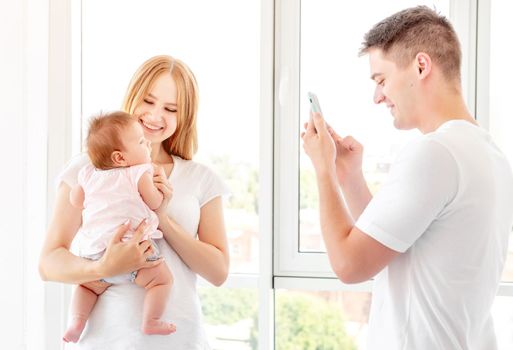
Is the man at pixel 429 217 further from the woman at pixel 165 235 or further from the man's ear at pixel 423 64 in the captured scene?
the woman at pixel 165 235

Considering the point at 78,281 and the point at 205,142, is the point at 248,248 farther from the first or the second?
the point at 78,281

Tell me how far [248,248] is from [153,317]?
0.92m

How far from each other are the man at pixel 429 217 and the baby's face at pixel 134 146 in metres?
0.45

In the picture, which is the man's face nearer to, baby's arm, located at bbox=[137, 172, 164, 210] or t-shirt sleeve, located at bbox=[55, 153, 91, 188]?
baby's arm, located at bbox=[137, 172, 164, 210]

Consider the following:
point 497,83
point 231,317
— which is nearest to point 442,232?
point 497,83

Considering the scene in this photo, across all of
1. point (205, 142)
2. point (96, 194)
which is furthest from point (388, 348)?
point (205, 142)

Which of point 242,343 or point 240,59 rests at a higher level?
point 240,59

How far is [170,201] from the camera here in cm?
161

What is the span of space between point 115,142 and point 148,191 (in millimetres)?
146

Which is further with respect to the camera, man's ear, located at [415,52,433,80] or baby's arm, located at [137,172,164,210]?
baby's arm, located at [137,172,164,210]

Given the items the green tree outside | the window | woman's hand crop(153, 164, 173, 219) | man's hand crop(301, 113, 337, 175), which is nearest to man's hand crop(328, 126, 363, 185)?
man's hand crop(301, 113, 337, 175)

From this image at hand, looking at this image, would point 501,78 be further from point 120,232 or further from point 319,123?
point 120,232

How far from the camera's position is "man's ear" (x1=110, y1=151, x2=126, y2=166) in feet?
4.96

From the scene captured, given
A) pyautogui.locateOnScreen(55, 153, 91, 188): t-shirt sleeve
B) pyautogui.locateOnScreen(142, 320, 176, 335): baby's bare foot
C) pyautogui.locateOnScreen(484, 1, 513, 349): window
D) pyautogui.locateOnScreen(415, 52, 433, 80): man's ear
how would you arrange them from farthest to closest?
pyautogui.locateOnScreen(484, 1, 513, 349): window, pyautogui.locateOnScreen(55, 153, 91, 188): t-shirt sleeve, pyautogui.locateOnScreen(142, 320, 176, 335): baby's bare foot, pyautogui.locateOnScreen(415, 52, 433, 80): man's ear
